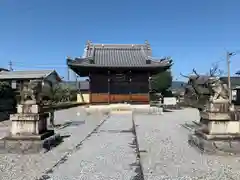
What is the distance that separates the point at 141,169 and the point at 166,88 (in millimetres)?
46388

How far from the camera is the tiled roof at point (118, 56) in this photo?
80.4ft

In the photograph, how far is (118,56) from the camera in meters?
27.2

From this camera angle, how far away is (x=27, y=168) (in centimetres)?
556

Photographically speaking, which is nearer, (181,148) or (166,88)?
(181,148)

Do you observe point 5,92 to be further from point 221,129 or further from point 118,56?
point 221,129

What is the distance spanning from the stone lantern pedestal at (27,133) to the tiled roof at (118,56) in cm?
1644

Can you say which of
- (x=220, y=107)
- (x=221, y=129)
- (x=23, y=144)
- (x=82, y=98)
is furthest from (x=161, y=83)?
(x=23, y=144)

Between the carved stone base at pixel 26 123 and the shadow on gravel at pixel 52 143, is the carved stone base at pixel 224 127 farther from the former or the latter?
the carved stone base at pixel 26 123

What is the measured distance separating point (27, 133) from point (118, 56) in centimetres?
2060

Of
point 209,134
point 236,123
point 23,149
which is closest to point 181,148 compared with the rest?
point 209,134

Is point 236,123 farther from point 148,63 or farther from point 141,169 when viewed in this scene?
point 148,63

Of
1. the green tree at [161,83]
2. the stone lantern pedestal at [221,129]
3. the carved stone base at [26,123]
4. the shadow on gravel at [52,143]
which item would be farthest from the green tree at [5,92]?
the green tree at [161,83]

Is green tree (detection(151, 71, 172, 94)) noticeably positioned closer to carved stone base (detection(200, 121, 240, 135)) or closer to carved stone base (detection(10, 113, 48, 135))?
carved stone base (detection(200, 121, 240, 135))

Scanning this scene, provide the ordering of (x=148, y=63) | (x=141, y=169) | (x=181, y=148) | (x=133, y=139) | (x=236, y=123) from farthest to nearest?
1. (x=148, y=63)
2. (x=133, y=139)
3. (x=181, y=148)
4. (x=236, y=123)
5. (x=141, y=169)
